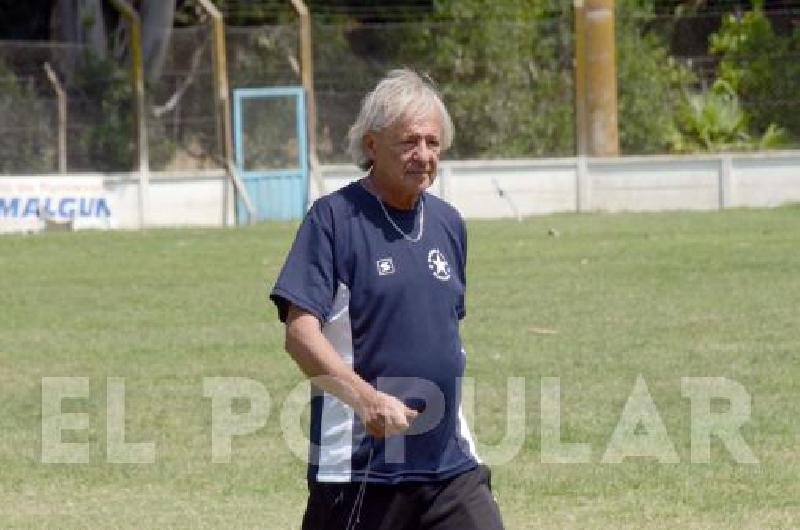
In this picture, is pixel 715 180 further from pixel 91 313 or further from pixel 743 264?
pixel 91 313

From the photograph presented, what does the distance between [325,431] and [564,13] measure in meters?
24.9

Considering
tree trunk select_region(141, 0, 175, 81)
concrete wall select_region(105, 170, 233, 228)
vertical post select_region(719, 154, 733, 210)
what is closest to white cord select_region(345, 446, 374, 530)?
concrete wall select_region(105, 170, 233, 228)

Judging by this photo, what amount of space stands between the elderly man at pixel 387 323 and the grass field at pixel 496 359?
111 inches

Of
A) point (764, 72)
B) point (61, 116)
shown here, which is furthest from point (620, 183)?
point (61, 116)

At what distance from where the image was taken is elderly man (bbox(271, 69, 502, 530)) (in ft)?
16.2

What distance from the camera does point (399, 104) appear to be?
195 inches

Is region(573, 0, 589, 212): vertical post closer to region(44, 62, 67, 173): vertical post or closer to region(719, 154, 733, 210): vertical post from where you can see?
region(719, 154, 733, 210): vertical post

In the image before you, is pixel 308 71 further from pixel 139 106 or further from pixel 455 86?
pixel 139 106

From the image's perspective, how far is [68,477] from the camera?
887cm

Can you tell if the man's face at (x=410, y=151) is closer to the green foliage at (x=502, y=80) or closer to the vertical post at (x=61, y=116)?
the vertical post at (x=61, y=116)

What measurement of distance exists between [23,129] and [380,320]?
21953mm

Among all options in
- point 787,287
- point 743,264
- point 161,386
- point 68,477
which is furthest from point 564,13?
point 68,477

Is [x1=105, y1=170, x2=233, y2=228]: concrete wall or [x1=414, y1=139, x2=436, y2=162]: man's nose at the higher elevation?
[x1=414, y1=139, x2=436, y2=162]: man's nose

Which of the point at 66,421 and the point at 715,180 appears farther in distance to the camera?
the point at 715,180
